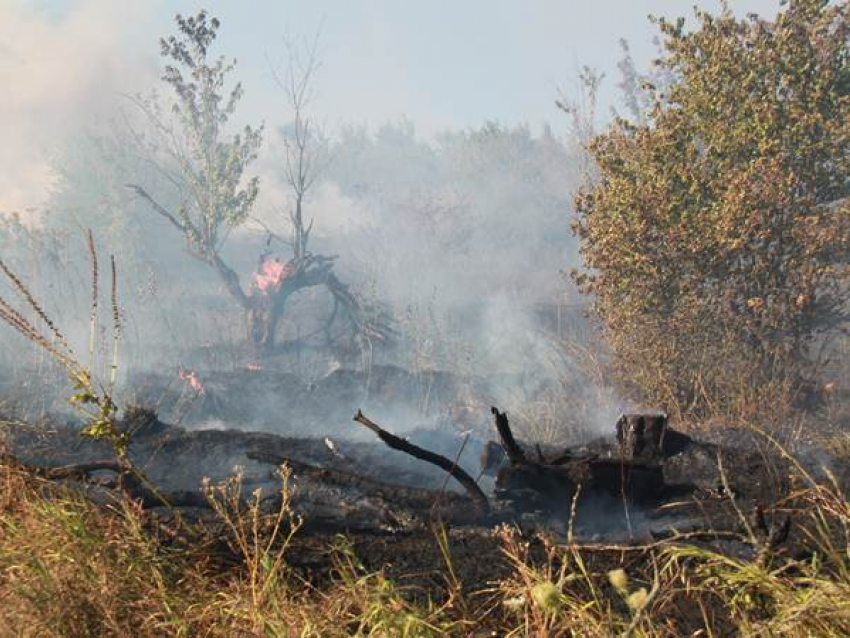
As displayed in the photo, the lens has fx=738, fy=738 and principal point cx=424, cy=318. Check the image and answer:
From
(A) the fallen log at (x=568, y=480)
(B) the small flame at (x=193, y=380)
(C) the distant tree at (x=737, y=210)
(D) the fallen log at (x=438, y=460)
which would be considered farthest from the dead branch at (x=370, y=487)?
(B) the small flame at (x=193, y=380)

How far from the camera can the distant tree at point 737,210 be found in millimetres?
8000

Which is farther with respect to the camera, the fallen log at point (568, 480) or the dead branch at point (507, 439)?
the fallen log at point (568, 480)

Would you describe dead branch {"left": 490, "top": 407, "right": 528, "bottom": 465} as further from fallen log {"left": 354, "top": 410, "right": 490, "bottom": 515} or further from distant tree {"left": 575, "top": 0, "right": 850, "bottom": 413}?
distant tree {"left": 575, "top": 0, "right": 850, "bottom": 413}

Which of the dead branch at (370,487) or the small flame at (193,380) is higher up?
the dead branch at (370,487)

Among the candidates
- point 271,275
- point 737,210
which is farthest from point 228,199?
point 737,210

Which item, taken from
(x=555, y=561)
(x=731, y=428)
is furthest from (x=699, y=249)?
(x=555, y=561)

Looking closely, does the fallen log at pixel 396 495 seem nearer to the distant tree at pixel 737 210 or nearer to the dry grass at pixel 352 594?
the dry grass at pixel 352 594

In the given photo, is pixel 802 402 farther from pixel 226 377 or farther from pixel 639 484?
pixel 226 377

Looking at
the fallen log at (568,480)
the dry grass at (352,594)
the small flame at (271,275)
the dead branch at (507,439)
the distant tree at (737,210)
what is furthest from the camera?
the small flame at (271,275)

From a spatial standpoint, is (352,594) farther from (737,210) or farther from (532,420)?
(532,420)

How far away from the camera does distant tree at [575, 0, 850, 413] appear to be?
800cm

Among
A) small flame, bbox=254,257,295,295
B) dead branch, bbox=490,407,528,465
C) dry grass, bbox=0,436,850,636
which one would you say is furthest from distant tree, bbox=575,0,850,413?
small flame, bbox=254,257,295,295

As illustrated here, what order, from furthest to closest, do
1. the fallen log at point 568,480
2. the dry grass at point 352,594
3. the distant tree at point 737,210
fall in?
→ the distant tree at point 737,210 < the fallen log at point 568,480 < the dry grass at point 352,594

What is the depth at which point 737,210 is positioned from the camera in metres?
7.79
